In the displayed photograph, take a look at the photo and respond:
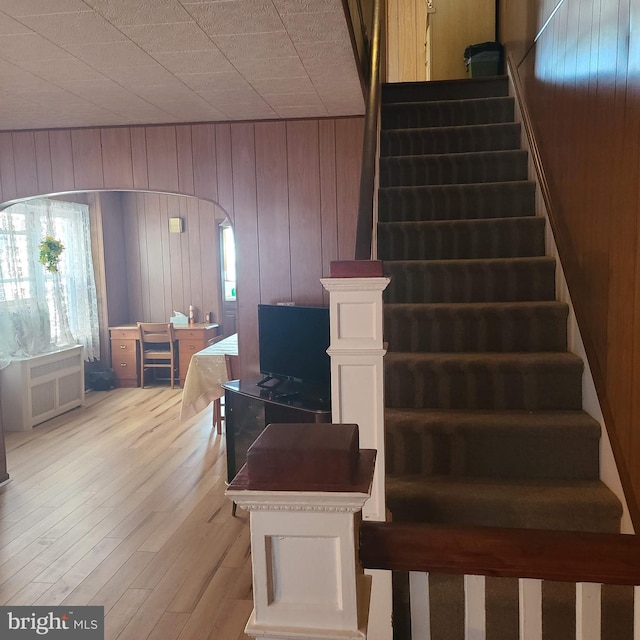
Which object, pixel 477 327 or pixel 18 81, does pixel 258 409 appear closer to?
pixel 477 327

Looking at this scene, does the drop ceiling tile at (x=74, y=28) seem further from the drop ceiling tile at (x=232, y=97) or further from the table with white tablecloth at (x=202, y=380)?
the table with white tablecloth at (x=202, y=380)

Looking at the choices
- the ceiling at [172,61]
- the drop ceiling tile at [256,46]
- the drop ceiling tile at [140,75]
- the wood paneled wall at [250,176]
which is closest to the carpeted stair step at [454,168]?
the wood paneled wall at [250,176]

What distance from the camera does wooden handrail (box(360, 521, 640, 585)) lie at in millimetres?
816

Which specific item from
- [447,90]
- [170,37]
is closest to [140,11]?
[170,37]

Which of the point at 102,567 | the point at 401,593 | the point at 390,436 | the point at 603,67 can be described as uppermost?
the point at 603,67

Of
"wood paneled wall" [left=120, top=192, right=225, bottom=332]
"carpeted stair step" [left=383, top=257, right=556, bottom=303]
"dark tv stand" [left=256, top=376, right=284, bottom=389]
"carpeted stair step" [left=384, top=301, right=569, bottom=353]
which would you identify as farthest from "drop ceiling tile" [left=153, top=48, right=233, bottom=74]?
"wood paneled wall" [left=120, top=192, right=225, bottom=332]

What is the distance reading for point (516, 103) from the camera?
369cm

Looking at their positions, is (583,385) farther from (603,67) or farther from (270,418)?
(270,418)

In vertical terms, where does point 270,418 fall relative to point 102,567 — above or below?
above

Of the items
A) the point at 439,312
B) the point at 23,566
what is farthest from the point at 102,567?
the point at 439,312

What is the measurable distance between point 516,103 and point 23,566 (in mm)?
3824

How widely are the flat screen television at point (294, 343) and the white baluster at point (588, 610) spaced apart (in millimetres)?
2575

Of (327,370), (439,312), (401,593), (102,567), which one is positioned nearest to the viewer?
(401,593)

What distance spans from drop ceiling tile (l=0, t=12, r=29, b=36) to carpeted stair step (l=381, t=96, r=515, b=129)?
2317 millimetres
